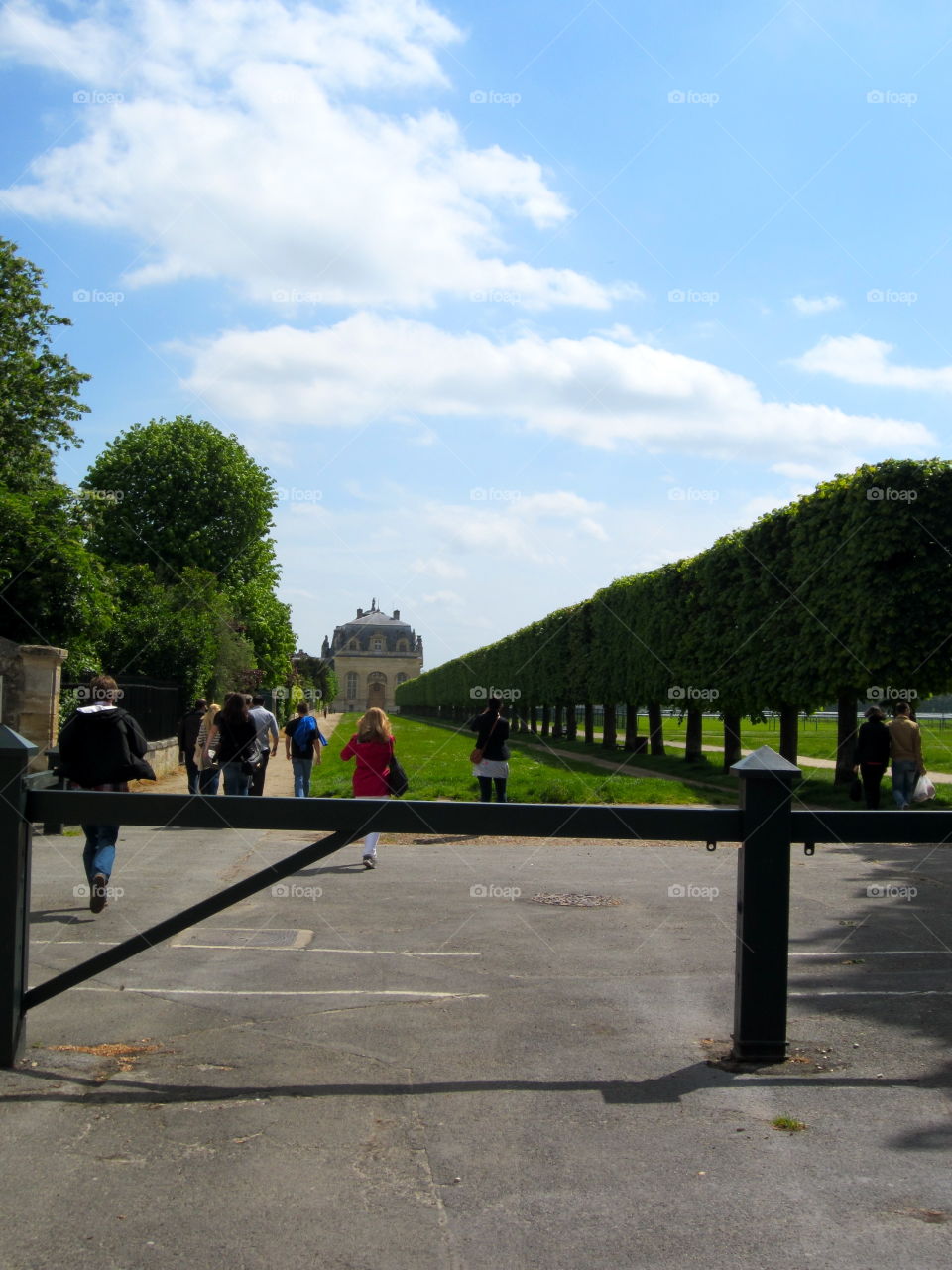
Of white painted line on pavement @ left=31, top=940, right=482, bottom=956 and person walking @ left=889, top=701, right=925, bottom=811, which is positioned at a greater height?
person walking @ left=889, top=701, right=925, bottom=811

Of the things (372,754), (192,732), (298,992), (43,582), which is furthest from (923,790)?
(43,582)

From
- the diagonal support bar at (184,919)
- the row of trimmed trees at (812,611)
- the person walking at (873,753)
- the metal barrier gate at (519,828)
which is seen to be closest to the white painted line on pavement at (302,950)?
the diagonal support bar at (184,919)

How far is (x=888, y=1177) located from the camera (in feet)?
12.4

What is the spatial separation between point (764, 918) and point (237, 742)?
10.1 meters

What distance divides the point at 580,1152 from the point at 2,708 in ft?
46.6

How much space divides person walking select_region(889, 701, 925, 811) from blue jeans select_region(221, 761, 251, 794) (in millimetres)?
9377

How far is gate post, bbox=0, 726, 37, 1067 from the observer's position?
479 centimetres

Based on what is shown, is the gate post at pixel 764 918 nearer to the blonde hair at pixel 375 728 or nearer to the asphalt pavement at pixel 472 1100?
the asphalt pavement at pixel 472 1100

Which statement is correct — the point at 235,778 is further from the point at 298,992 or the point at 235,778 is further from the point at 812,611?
the point at 812,611

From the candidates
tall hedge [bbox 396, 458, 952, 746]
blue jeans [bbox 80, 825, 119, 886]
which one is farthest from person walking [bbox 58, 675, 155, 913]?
tall hedge [bbox 396, 458, 952, 746]

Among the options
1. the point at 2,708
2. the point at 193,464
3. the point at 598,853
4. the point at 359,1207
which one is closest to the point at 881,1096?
the point at 359,1207

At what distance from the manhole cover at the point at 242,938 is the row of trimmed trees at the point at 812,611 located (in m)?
11.4

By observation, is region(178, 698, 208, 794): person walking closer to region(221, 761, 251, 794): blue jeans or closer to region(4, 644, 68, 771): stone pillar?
region(4, 644, 68, 771): stone pillar

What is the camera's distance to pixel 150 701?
77.6 ft
